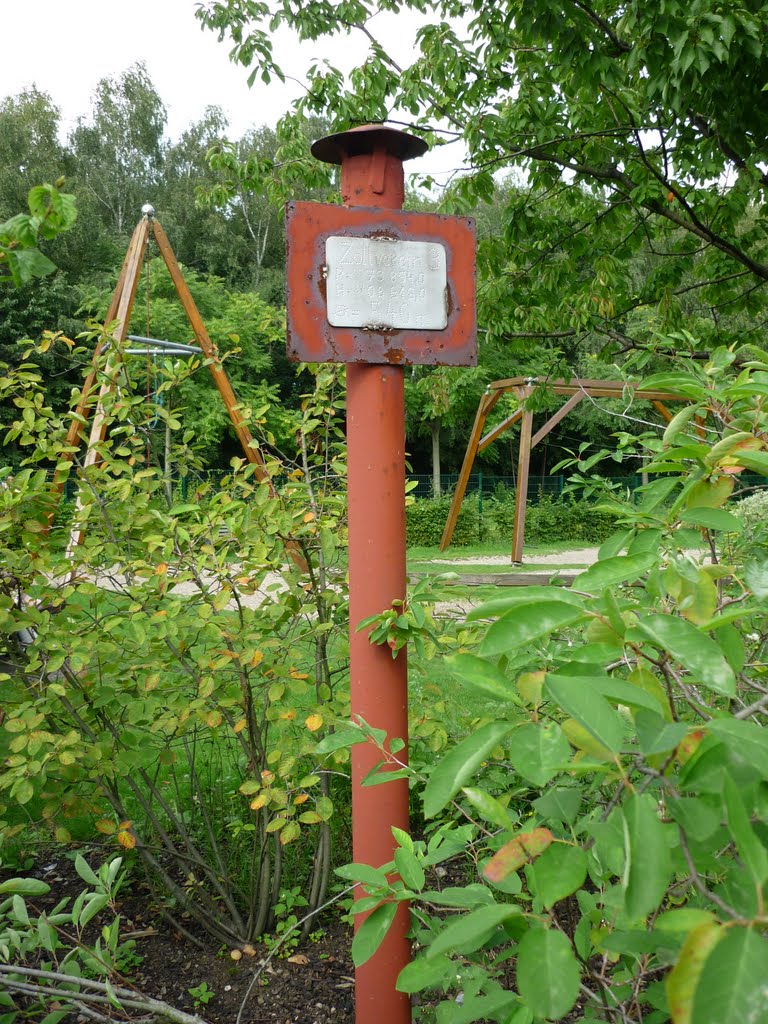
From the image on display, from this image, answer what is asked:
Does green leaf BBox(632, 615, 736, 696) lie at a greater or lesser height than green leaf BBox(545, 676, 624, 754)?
greater

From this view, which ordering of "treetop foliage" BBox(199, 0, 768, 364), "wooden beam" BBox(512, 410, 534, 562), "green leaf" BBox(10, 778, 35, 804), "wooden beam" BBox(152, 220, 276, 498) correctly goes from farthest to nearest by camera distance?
1. "wooden beam" BBox(512, 410, 534, 562)
2. "treetop foliage" BBox(199, 0, 768, 364)
3. "wooden beam" BBox(152, 220, 276, 498)
4. "green leaf" BBox(10, 778, 35, 804)

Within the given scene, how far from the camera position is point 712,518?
97 cm

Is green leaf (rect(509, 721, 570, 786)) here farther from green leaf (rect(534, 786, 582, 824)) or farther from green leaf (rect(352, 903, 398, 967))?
green leaf (rect(352, 903, 398, 967))

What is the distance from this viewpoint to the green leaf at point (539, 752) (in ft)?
2.33

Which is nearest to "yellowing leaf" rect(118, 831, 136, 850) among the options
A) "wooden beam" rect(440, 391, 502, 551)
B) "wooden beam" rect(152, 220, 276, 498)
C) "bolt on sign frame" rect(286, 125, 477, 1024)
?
"bolt on sign frame" rect(286, 125, 477, 1024)

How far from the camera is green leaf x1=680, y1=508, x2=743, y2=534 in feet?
3.14

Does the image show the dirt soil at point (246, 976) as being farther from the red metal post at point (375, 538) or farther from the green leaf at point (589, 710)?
the green leaf at point (589, 710)

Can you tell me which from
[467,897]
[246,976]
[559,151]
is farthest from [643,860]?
[559,151]

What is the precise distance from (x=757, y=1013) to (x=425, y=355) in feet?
5.00

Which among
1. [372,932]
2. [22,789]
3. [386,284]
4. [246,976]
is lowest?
[246,976]

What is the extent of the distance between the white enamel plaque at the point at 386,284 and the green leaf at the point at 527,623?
113cm

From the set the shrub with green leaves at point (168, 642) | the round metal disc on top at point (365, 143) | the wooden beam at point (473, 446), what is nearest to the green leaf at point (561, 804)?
the shrub with green leaves at point (168, 642)

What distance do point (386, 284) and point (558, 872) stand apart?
54.0 inches

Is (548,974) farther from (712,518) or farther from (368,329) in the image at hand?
(368,329)
